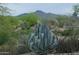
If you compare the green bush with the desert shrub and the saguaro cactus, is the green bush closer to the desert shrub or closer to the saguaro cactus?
the saguaro cactus

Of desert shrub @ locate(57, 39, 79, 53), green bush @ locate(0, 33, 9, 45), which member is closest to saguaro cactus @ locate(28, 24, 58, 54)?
desert shrub @ locate(57, 39, 79, 53)

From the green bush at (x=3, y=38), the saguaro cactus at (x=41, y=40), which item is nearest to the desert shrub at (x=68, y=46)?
the saguaro cactus at (x=41, y=40)

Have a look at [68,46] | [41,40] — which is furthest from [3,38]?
[68,46]

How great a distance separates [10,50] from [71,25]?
1.91 feet

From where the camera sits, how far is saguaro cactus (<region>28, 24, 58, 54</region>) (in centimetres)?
156

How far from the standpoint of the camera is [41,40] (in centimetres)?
156

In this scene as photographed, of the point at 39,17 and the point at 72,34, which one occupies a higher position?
the point at 39,17

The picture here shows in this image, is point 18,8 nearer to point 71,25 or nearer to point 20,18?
point 20,18

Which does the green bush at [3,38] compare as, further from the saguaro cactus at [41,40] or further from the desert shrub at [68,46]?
the desert shrub at [68,46]

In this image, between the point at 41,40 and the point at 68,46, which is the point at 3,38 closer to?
the point at 41,40

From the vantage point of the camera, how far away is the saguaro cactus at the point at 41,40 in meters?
1.56

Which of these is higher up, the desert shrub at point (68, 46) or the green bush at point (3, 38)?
the green bush at point (3, 38)

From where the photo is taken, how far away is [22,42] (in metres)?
1.55
